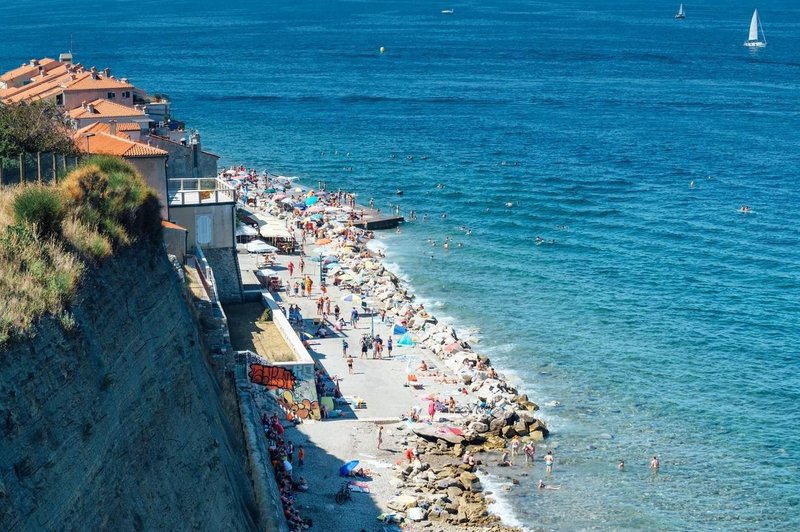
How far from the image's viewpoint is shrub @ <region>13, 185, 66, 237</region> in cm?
1538

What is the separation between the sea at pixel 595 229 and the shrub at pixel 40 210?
18.4m

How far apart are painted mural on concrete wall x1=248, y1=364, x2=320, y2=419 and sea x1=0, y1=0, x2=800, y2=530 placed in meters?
6.70

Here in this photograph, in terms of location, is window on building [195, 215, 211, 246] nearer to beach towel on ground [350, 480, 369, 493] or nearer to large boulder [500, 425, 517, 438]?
beach towel on ground [350, 480, 369, 493]

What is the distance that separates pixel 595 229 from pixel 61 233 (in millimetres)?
53438

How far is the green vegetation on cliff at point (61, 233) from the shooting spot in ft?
44.4

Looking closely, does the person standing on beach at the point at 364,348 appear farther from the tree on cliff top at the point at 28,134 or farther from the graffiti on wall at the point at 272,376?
the tree on cliff top at the point at 28,134

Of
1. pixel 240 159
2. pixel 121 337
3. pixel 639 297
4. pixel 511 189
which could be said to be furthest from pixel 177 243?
pixel 240 159

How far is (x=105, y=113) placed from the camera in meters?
51.5

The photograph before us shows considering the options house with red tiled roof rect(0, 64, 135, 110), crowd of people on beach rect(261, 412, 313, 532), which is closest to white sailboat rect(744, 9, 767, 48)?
house with red tiled roof rect(0, 64, 135, 110)

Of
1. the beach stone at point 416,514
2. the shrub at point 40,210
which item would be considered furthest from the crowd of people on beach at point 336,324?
the shrub at point 40,210

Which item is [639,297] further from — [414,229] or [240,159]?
[240,159]

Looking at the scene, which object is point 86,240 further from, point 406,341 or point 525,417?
point 406,341

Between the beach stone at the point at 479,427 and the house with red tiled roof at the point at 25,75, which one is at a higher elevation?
the house with red tiled roof at the point at 25,75

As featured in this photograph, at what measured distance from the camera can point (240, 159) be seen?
284ft
